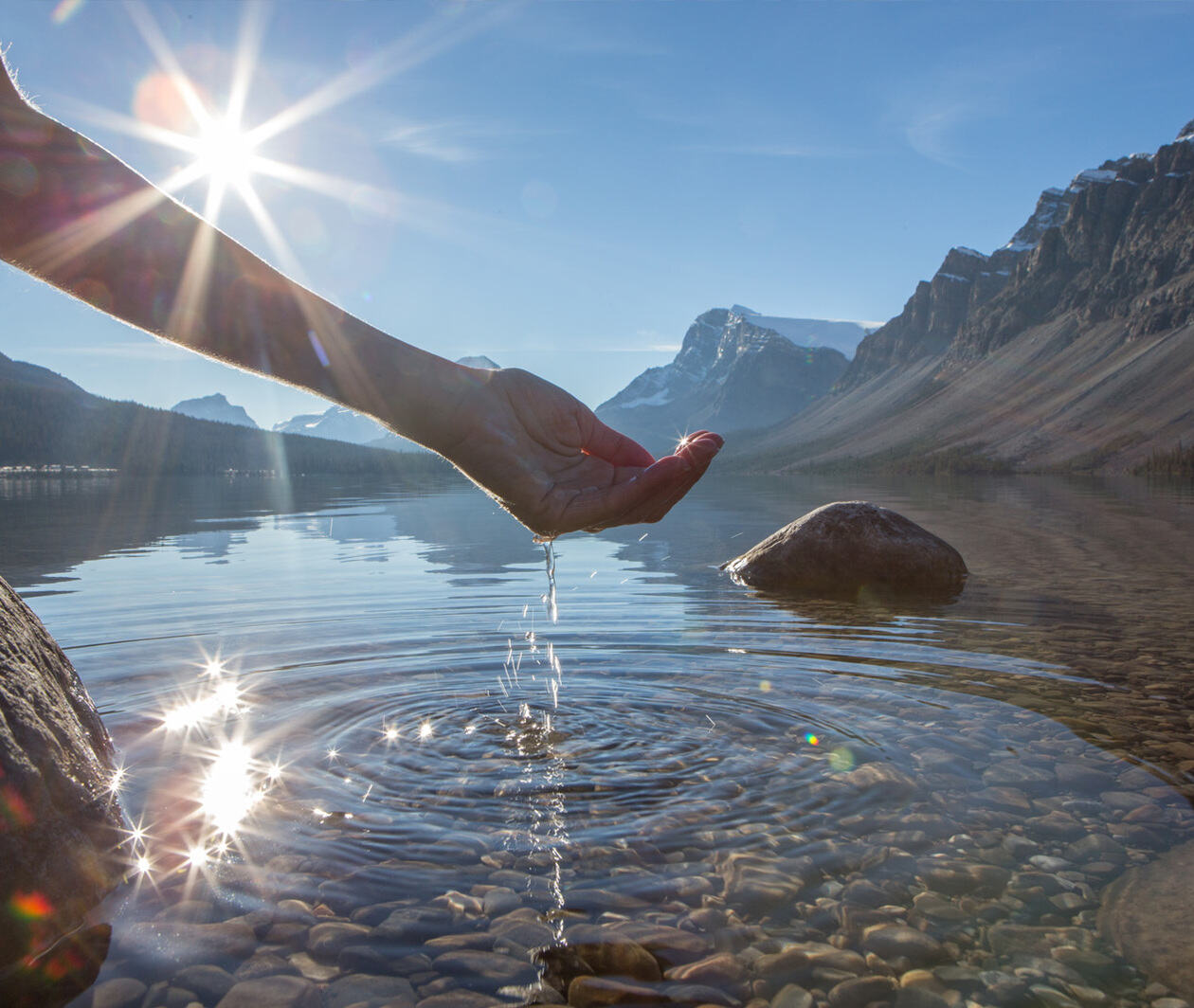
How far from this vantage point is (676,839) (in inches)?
183

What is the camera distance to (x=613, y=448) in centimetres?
525

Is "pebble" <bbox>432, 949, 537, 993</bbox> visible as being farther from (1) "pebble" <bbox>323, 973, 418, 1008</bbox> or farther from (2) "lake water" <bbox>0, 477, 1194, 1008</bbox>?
(1) "pebble" <bbox>323, 973, 418, 1008</bbox>

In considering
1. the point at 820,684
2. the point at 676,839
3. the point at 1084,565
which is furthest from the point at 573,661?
the point at 1084,565

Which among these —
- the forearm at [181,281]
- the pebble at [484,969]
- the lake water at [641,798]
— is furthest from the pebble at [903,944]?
the forearm at [181,281]

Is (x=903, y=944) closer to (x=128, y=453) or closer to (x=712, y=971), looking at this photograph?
(x=712, y=971)

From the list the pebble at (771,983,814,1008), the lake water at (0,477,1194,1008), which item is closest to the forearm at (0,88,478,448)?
the lake water at (0,477,1194,1008)

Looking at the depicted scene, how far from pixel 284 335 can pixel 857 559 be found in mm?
12488

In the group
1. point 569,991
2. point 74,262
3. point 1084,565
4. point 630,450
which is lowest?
point 569,991

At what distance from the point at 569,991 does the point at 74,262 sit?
12.1ft

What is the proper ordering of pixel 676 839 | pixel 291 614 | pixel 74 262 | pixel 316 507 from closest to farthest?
pixel 74 262 → pixel 676 839 → pixel 291 614 → pixel 316 507

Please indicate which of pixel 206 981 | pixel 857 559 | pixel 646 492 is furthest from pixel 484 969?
pixel 857 559

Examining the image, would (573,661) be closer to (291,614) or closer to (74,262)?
(291,614)

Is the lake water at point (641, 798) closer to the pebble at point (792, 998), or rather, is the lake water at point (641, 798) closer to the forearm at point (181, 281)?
the pebble at point (792, 998)

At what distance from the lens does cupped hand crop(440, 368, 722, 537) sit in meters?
4.74
